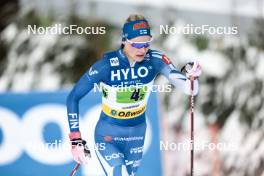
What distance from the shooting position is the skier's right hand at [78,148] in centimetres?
466

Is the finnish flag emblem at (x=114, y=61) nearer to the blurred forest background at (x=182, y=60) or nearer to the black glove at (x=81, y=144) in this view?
the blurred forest background at (x=182, y=60)

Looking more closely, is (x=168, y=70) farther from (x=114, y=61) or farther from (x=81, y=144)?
(x=81, y=144)

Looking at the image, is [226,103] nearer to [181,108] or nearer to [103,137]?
[181,108]

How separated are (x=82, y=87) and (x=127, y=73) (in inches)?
10.3

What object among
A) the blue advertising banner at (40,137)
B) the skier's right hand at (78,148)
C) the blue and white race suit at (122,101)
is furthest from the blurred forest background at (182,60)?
the skier's right hand at (78,148)

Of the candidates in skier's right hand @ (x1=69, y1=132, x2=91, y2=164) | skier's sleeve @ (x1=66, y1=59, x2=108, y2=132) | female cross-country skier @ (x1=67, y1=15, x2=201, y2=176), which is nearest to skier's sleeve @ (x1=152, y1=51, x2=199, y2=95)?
female cross-country skier @ (x1=67, y1=15, x2=201, y2=176)

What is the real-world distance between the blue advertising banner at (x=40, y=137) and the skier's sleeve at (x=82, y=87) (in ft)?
0.40

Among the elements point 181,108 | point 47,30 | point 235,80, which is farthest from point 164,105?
point 47,30

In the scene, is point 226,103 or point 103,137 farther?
point 226,103

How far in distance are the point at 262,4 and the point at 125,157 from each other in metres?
1.13

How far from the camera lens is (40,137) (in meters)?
4.80

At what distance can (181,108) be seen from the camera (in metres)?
4.86

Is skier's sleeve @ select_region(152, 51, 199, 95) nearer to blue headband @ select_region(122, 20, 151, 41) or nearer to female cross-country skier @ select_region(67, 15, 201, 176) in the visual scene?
female cross-country skier @ select_region(67, 15, 201, 176)

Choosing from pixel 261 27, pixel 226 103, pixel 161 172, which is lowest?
pixel 161 172
